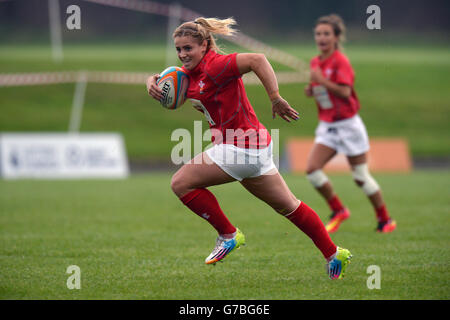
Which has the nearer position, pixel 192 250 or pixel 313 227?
pixel 313 227

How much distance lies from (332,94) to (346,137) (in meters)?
0.55

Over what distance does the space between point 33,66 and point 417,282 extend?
20.3 meters

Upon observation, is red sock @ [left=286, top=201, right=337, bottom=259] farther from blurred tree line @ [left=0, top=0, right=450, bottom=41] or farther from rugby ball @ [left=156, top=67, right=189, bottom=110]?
blurred tree line @ [left=0, top=0, right=450, bottom=41]

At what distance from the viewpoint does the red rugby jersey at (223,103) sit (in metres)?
4.86

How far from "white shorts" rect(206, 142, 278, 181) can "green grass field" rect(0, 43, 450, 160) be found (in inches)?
519

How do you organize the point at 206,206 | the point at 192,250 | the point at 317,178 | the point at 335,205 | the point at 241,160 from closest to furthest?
the point at 241,160, the point at 206,206, the point at 192,250, the point at 317,178, the point at 335,205

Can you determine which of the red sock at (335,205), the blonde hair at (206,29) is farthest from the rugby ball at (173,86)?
the red sock at (335,205)

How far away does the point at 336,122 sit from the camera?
7965 mm

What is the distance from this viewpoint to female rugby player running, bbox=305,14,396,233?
25.4 feet

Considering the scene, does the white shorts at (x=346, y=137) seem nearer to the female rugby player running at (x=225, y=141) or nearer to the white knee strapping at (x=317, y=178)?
the white knee strapping at (x=317, y=178)

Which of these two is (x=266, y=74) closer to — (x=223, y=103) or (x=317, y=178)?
(x=223, y=103)

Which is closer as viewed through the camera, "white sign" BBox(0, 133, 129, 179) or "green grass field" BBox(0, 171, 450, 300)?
"green grass field" BBox(0, 171, 450, 300)
